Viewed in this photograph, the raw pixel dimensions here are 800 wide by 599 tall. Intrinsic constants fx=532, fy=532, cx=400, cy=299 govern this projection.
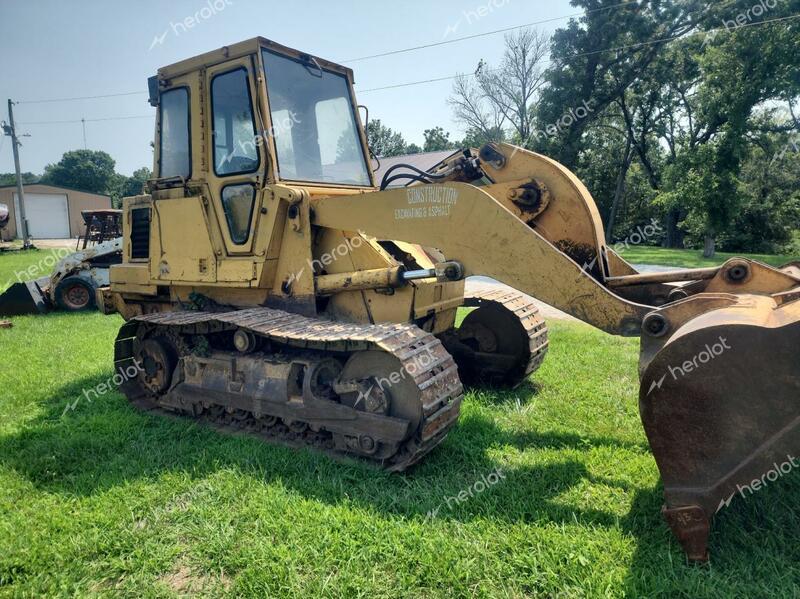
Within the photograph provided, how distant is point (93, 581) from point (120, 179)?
8031 centimetres

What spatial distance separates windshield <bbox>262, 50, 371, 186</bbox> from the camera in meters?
4.70

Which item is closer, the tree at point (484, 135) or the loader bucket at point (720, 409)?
the loader bucket at point (720, 409)

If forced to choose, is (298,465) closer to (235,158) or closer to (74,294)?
(235,158)

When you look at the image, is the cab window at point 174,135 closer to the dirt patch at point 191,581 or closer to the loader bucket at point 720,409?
the dirt patch at point 191,581

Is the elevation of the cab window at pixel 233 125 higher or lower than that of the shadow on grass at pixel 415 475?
higher

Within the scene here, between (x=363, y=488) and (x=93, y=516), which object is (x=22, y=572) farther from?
(x=363, y=488)

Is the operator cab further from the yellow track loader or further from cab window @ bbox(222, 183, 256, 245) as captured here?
cab window @ bbox(222, 183, 256, 245)

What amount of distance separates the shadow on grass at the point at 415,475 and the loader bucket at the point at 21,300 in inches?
281

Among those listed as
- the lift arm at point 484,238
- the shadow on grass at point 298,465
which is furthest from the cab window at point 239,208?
Answer: the shadow on grass at point 298,465

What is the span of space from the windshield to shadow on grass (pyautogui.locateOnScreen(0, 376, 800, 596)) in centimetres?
244

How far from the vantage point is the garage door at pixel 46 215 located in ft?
145

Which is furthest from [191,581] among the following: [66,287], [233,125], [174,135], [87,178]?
[87,178]

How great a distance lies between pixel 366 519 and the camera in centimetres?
323

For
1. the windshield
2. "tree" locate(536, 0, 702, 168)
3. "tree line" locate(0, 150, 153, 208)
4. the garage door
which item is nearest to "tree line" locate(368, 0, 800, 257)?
"tree" locate(536, 0, 702, 168)
